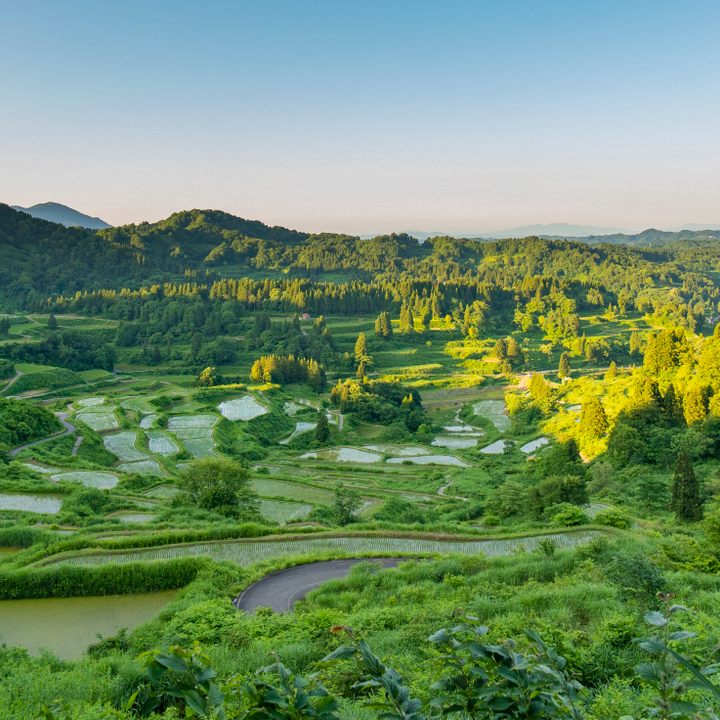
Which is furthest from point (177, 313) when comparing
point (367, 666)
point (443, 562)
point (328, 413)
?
point (367, 666)

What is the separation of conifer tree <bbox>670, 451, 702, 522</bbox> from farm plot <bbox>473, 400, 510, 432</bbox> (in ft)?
138

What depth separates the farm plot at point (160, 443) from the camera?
4799cm

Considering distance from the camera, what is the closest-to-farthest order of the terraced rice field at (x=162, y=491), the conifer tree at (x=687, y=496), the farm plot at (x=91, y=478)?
the conifer tree at (x=687, y=496), the terraced rice field at (x=162, y=491), the farm plot at (x=91, y=478)

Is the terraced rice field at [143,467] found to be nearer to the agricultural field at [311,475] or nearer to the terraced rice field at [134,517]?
the agricultural field at [311,475]

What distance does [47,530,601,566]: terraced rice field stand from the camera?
17.0 metres

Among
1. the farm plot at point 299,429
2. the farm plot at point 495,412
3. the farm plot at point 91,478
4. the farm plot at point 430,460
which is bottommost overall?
the farm plot at point 495,412

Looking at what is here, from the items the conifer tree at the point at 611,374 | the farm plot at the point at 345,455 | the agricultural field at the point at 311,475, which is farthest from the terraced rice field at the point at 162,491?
the conifer tree at the point at 611,374

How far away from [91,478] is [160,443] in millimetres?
13822

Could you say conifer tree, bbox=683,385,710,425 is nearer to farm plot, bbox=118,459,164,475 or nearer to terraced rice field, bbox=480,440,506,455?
terraced rice field, bbox=480,440,506,455

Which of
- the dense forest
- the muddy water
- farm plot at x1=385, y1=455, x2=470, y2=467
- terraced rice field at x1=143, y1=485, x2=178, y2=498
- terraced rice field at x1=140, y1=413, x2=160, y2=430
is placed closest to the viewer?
the dense forest

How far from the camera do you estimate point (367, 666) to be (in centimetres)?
246

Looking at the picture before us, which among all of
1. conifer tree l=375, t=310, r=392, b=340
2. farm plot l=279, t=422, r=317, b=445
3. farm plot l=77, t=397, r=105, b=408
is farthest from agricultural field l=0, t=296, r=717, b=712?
conifer tree l=375, t=310, r=392, b=340

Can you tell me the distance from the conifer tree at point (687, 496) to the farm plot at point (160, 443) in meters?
38.4

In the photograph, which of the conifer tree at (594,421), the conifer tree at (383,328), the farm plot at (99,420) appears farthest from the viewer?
the conifer tree at (383,328)
